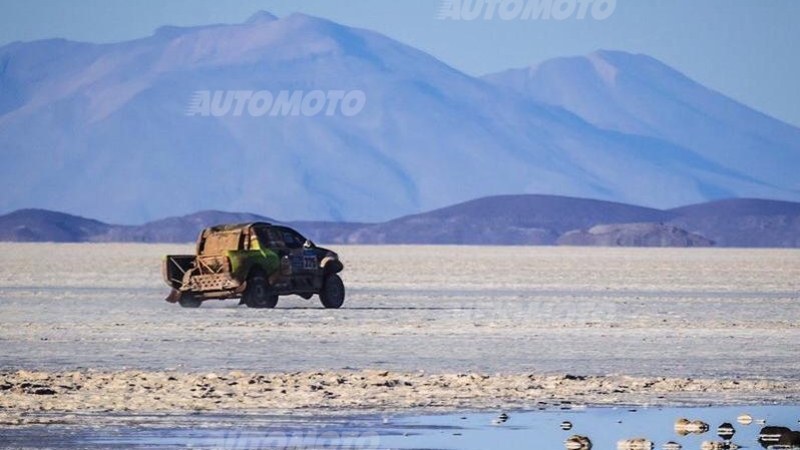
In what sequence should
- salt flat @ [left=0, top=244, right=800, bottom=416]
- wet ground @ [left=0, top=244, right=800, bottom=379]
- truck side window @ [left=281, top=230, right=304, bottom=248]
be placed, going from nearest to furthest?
salt flat @ [left=0, top=244, right=800, bottom=416], wet ground @ [left=0, top=244, right=800, bottom=379], truck side window @ [left=281, top=230, right=304, bottom=248]

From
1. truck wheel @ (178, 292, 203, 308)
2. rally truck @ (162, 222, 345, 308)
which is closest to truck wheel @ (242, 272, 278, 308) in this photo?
rally truck @ (162, 222, 345, 308)

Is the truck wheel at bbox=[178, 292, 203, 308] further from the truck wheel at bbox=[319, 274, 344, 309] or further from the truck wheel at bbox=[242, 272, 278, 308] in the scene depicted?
the truck wheel at bbox=[319, 274, 344, 309]

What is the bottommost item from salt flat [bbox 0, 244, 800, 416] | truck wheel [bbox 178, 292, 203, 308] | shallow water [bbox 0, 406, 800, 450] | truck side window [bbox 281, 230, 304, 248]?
shallow water [bbox 0, 406, 800, 450]

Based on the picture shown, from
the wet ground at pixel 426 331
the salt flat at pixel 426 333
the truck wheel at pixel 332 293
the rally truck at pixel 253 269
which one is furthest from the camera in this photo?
the truck wheel at pixel 332 293

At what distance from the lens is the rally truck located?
36531 mm

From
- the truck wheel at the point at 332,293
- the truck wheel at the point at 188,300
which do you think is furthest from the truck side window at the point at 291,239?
the truck wheel at the point at 188,300

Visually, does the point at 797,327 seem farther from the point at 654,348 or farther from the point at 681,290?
the point at 681,290

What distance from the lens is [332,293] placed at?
38.2m

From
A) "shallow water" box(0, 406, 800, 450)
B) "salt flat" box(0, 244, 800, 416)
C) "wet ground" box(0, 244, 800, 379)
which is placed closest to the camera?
"shallow water" box(0, 406, 800, 450)

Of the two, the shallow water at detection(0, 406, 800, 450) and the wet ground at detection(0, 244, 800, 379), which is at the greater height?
the wet ground at detection(0, 244, 800, 379)

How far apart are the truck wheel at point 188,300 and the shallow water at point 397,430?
19.8 meters

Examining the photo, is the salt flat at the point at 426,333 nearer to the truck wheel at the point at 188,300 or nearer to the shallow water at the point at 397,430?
the truck wheel at the point at 188,300

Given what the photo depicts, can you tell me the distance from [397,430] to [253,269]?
2014cm

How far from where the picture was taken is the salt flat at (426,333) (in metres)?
24.2
